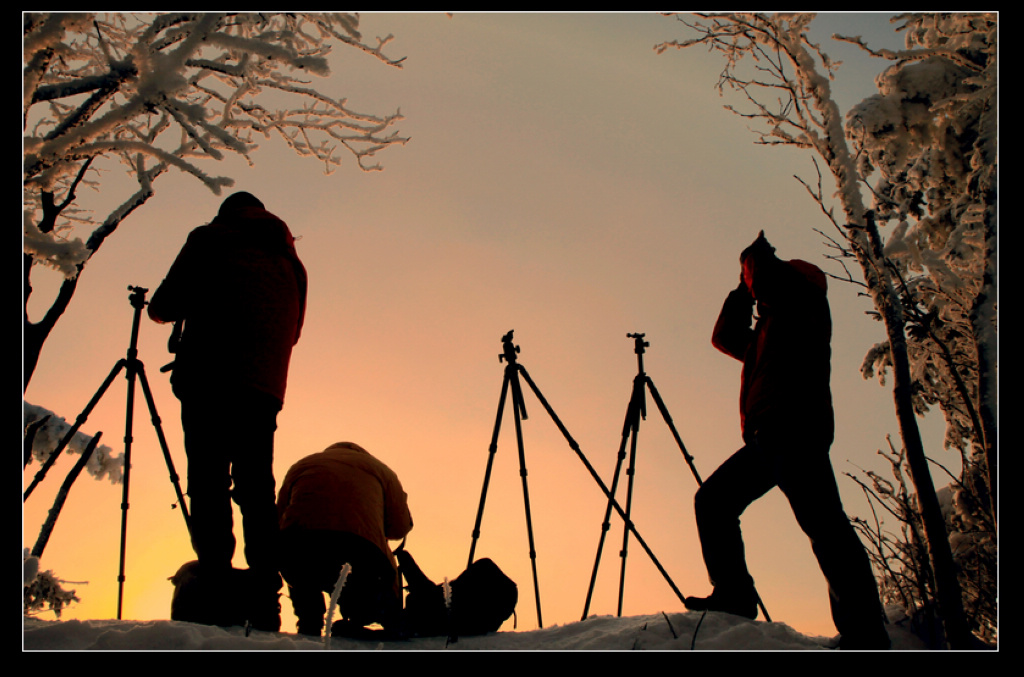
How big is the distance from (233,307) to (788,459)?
2.44 m

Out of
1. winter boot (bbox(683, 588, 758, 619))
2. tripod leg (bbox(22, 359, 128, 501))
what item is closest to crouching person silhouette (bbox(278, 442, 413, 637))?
tripod leg (bbox(22, 359, 128, 501))

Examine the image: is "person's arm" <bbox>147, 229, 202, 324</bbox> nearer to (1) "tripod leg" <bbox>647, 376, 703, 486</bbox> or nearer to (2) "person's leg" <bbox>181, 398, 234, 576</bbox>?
(2) "person's leg" <bbox>181, 398, 234, 576</bbox>

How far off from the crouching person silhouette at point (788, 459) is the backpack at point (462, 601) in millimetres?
884

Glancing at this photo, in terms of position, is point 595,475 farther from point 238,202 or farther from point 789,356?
point 238,202

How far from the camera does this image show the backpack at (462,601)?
250cm

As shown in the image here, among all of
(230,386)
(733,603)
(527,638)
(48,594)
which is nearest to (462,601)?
(527,638)

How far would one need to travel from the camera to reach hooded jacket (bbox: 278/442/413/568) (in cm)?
246

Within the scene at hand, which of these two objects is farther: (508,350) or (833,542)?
(508,350)

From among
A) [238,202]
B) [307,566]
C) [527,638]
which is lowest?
[527,638]

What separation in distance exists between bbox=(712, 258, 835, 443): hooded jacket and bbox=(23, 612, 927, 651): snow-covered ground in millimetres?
802

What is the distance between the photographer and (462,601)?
2559mm

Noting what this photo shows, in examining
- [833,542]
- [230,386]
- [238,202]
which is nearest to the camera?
[833,542]
